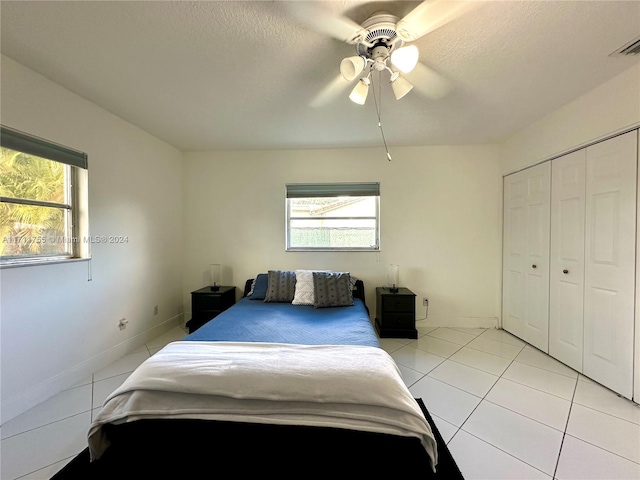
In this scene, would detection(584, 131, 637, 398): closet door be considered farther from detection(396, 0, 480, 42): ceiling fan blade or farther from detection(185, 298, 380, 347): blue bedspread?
detection(185, 298, 380, 347): blue bedspread

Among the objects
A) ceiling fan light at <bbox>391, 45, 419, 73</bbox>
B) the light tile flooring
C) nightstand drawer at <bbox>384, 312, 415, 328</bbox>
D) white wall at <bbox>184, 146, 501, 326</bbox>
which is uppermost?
ceiling fan light at <bbox>391, 45, 419, 73</bbox>

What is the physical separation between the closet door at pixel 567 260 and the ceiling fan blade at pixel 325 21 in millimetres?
2310

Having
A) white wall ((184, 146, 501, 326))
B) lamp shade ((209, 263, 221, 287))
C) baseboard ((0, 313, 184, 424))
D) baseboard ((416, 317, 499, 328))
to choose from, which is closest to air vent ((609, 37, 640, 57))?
white wall ((184, 146, 501, 326))

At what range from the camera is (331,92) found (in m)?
2.05

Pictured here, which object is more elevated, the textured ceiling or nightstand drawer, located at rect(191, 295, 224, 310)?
the textured ceiling

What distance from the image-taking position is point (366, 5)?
4.24 ft

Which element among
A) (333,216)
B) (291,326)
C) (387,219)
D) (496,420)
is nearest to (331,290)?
(291,326)

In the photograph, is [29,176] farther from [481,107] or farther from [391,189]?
[481,107]

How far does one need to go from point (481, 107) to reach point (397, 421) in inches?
106

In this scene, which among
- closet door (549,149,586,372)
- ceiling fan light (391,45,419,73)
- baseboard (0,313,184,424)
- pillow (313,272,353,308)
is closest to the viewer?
ceiling fan light (391,45,419,73)

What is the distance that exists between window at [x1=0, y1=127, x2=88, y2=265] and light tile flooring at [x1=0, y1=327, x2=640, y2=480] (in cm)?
115

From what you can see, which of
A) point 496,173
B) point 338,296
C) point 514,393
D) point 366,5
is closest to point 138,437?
point 338,296

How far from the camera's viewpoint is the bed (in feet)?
3.44

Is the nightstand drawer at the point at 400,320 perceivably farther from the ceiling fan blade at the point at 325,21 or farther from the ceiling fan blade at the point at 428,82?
the ceiling fan blade at the point at 325,21
